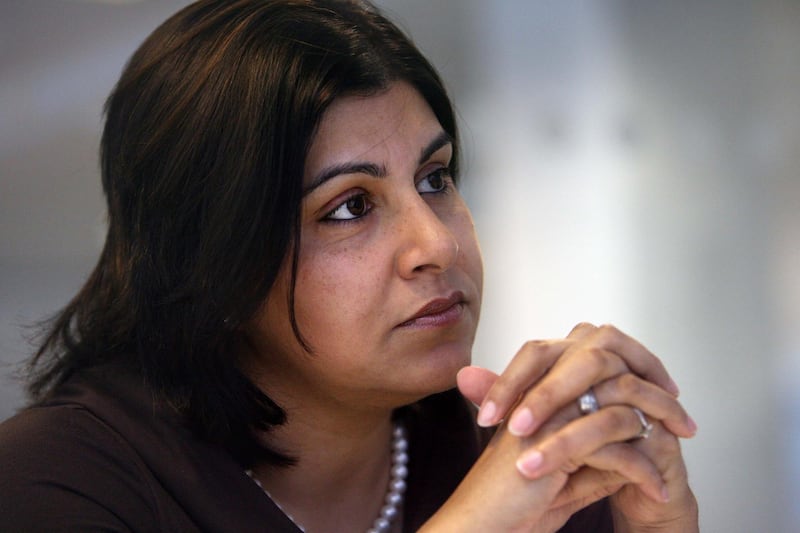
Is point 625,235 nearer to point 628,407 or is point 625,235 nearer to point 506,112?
point 506,112

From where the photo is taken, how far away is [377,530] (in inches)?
52.0

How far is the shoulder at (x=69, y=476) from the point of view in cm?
101

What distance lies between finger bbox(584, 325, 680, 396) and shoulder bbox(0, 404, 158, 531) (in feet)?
1.84

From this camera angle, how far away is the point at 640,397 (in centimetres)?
103

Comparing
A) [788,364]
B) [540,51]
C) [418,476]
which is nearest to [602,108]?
[540,51]

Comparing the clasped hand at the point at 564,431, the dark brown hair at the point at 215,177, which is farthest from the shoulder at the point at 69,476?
the clasped hand at the point at 564,431

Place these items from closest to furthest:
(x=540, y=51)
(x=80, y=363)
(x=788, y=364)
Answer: (x=80, y=363), (x=788, y=364), (x=540, y=51)

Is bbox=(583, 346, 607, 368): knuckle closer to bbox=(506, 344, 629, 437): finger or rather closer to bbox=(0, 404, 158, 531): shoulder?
bbox=(506, 344, 629, 437): finger

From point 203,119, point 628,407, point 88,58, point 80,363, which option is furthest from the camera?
point 88,58

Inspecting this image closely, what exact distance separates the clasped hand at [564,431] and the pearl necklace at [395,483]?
0.30 m

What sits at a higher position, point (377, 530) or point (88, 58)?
point (88, 58)

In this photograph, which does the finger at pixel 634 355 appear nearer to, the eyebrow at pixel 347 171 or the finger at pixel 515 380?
the finger at pixel 515 380

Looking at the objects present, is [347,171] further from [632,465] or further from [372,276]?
[632,465]

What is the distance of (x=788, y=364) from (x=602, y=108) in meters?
1.02
